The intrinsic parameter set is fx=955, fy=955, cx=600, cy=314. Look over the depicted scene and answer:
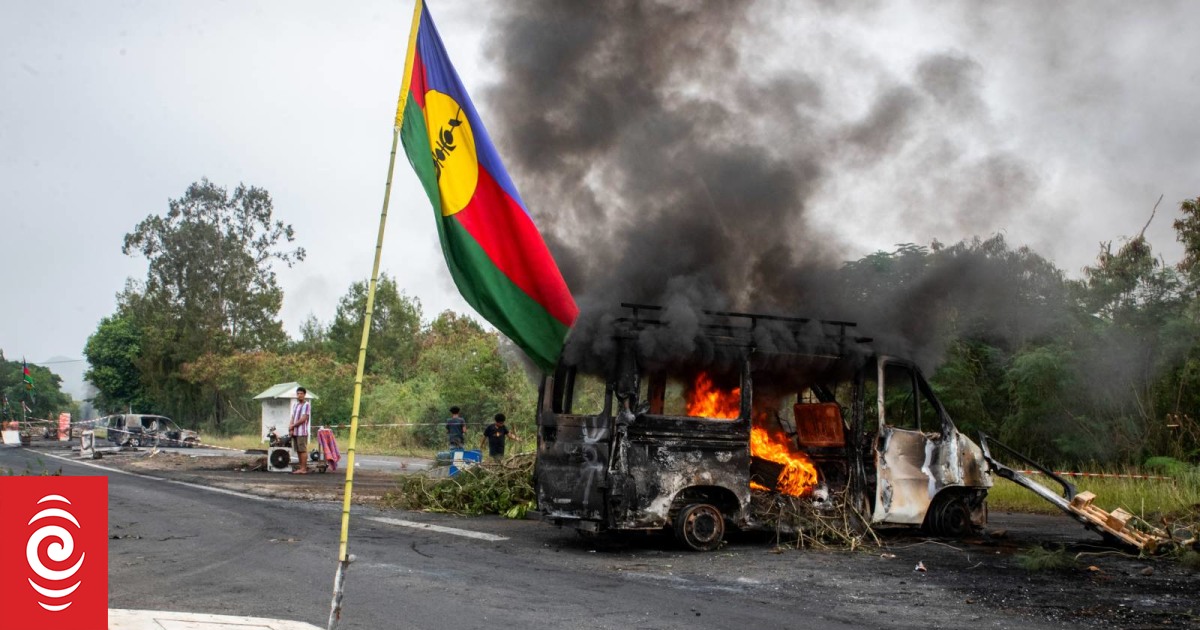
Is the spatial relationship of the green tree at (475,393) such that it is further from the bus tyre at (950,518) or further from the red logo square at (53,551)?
the red logo square at (53,551)

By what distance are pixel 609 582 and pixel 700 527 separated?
1880 millimetres

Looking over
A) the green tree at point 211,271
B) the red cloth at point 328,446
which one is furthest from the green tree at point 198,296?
the red cloth at point 328,446

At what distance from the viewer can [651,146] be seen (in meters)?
12.9

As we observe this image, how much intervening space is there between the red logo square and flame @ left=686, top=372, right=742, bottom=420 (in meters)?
6.50

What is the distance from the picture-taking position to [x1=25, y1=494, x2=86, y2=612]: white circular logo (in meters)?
4.60

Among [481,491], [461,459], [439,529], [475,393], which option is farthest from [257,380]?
[439,529]

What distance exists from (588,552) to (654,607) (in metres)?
2.93

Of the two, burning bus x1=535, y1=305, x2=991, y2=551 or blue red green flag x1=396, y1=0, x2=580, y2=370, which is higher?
blue red green flag x1=396, y1=0, x2=580, y2=370

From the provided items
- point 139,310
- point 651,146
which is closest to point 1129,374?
point 651,146

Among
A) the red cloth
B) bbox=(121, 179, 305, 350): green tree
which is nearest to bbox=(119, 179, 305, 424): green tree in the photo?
bbox=(121, 179, 305, 350): green tree

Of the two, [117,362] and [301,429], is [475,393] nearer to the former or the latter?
[301,429]

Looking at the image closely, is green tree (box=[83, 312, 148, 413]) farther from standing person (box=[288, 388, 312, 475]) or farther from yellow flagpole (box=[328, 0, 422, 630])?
yellow flagpole (box=[328, 0, 422, 630])

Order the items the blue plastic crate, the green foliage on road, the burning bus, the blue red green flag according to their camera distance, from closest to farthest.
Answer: the blue red green flag
the burning bus
the green foliage on road
the blue plastic crate

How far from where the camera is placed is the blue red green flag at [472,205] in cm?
535
